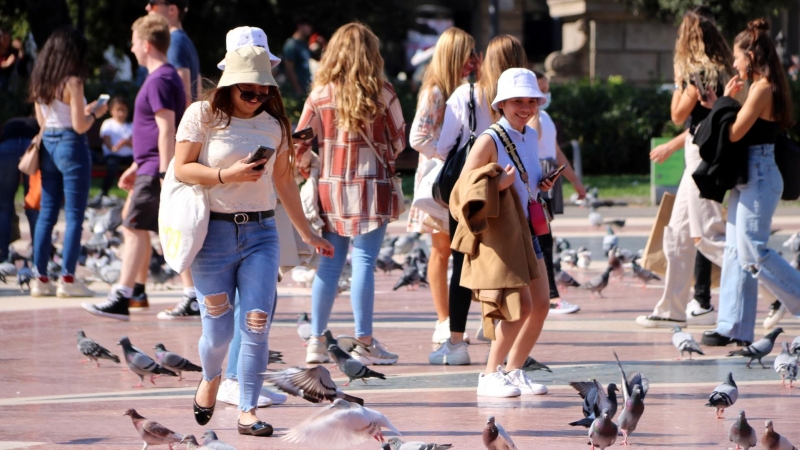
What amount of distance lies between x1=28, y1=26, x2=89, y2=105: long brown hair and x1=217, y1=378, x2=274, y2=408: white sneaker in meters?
4.26

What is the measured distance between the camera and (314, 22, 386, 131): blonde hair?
747cm

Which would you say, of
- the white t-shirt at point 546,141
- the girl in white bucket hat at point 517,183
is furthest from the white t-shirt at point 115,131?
the girl in white bucket hat at point 517,183

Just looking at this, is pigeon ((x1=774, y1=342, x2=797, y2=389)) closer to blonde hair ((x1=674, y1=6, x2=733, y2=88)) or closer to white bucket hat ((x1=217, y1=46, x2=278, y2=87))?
blonde hair ((x1=674, y1=6, x2=733, y2=88))

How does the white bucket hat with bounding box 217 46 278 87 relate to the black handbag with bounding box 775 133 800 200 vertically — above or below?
above

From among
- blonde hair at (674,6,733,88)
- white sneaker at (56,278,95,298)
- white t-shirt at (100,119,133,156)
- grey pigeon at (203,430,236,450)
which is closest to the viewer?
grey pigeon at (203,430,236,450)

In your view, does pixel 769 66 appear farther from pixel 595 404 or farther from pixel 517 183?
pixel 595 404

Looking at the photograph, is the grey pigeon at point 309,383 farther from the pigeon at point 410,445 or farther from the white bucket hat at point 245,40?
the white bucket hat at point 245,40

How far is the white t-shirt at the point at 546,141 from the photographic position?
9.15 m

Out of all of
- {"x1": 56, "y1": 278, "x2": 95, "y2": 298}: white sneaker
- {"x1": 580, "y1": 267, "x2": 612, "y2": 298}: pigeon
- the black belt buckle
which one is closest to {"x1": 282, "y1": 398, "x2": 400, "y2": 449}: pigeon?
the black belt buckle

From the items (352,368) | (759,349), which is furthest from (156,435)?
(759,349)

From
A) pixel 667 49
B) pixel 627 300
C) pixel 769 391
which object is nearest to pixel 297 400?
pixel 769 391

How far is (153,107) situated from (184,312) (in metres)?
1.60

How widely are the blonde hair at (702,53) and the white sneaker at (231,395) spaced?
384 cm

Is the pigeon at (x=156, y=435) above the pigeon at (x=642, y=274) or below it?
above
